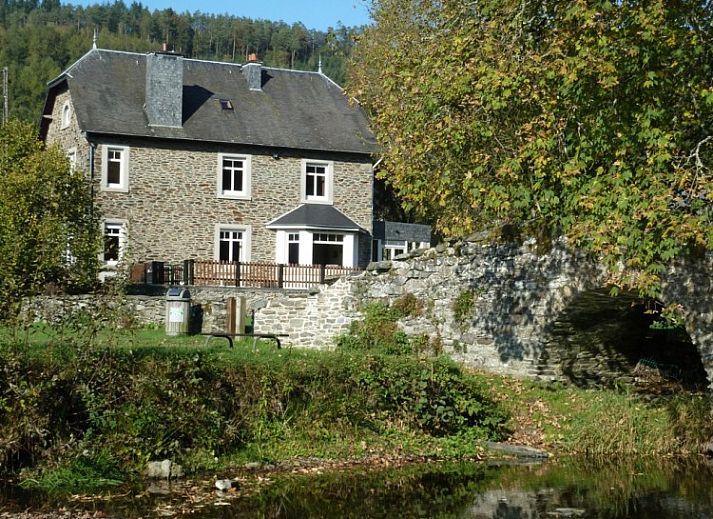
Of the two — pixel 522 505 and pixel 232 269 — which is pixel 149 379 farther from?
pixel 232 269

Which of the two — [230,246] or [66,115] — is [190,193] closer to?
[230,246]

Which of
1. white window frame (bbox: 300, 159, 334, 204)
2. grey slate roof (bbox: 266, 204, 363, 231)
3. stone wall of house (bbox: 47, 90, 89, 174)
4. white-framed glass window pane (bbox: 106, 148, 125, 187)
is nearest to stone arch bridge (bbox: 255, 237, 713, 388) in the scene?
grey slate roof (bbox: 266, 204, 363, 231)

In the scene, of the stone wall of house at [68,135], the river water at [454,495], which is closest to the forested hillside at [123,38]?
the stone wall of house at [68,135]

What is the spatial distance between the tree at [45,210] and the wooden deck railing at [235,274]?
369cm

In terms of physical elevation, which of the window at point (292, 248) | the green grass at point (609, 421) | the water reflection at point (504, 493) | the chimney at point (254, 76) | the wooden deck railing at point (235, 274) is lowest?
the water reflection at point (504, 493)

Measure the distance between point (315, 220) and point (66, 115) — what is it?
394 inches

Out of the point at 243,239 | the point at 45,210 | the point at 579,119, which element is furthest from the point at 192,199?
the point at 579,119

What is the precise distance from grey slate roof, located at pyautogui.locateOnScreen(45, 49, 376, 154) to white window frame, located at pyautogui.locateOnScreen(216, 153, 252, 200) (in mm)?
667

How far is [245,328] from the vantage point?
25672 mm

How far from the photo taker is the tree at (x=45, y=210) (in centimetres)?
2594

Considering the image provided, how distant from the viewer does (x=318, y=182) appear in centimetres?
3781

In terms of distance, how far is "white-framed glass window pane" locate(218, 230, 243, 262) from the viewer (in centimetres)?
3650

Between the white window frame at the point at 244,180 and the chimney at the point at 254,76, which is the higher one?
the chimney at the point at 254,76

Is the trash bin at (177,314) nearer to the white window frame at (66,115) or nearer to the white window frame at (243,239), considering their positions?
the white window frame at (243,239)
